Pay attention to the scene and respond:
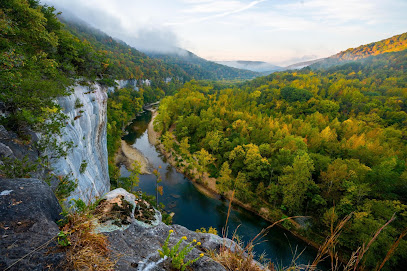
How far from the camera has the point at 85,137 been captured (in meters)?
14.9

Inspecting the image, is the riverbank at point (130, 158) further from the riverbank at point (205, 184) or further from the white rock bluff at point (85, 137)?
the white rock bluff at point (85, 137)

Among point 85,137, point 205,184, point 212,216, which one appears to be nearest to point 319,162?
point 212,216

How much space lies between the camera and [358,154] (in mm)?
25469

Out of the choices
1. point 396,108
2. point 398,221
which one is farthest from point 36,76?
point 396,108

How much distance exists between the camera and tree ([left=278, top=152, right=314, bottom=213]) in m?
22.8

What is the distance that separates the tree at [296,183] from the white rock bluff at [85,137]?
20528 mm

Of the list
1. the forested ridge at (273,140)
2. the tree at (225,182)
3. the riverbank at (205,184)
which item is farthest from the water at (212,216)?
the tree at (225,182)

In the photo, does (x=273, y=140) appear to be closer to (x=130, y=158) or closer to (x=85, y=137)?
(x=130, y=158)

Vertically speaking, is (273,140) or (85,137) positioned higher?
(85,137)

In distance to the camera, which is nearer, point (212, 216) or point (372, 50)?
point (212, 216)

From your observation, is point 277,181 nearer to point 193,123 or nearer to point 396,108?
point 193,123

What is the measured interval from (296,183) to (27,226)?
971 inches

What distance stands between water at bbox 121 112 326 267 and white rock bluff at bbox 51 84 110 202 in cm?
1162

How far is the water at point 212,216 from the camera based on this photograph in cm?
2075
